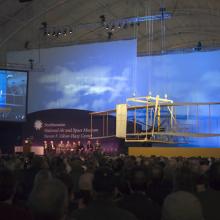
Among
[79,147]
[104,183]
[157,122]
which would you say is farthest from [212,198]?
[79,147]

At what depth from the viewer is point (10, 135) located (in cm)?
2861

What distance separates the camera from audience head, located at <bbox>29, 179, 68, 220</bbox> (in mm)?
2242

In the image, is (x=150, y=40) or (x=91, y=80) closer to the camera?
(x=91, y=80)

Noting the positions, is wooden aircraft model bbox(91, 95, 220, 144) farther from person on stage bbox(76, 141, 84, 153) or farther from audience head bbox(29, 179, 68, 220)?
audience head bbox(29, 179, 68, 220)

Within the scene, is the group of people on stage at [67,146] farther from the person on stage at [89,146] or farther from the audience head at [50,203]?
the audience head at [50,203]

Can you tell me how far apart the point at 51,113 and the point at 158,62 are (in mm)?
6773

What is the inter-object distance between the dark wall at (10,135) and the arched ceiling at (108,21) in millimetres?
5218

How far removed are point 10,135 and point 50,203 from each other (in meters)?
27.0

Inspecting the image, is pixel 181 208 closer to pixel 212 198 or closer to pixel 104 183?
pixel 104 183

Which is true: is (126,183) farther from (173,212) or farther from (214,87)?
(214,87)

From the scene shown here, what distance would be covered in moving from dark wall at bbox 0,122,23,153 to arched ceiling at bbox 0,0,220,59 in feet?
17.1

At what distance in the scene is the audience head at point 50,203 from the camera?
2242 mm

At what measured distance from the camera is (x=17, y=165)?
23.1 ft

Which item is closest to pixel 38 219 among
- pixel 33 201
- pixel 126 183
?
pixel 33 201
